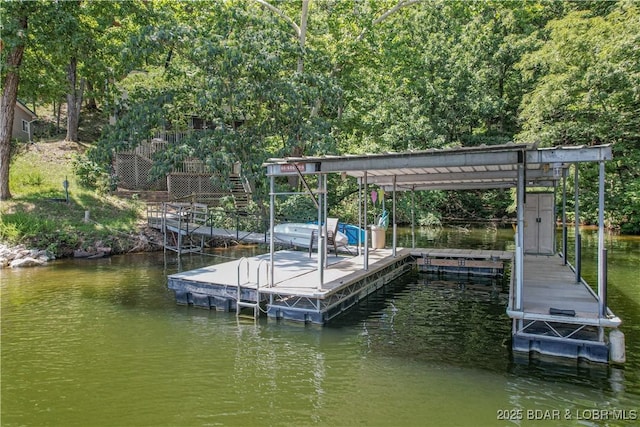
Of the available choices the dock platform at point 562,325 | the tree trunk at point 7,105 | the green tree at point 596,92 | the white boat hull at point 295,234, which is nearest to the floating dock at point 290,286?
the white boat hull at point 295,234

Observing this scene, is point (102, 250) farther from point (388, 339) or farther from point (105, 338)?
point (388, 339)

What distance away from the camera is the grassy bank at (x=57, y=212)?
17.2m

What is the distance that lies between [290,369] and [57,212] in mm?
16333

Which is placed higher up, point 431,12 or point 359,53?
point 431,12

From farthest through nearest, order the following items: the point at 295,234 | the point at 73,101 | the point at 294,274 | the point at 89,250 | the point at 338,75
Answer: the point at 338,75 < the point at 73,101 < the point at 89,250 < the point at 295,234 < the point at 294,274

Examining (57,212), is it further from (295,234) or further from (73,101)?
(295,234)

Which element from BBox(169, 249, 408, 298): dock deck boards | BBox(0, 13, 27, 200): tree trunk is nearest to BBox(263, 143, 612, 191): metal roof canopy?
BBox(169, 249, 408, 298): dock deck boards

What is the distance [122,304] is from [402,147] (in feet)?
59.1

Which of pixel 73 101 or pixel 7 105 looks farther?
pixel 73 101

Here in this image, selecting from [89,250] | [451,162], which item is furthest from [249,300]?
[89,250]

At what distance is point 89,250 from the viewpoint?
17953mm

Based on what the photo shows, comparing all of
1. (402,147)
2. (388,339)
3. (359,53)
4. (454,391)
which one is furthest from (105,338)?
(359,53)

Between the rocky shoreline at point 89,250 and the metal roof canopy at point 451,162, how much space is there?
10785mm

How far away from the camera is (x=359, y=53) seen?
27578 millimetres
